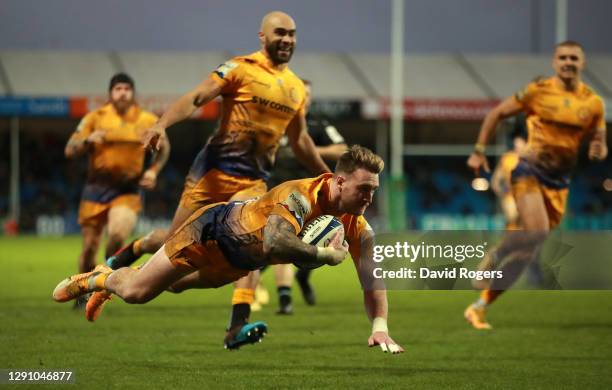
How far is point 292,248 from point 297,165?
24.6 feet

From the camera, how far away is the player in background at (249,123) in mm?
9609

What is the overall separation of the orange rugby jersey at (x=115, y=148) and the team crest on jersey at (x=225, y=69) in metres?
3.76

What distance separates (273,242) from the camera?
272 inches

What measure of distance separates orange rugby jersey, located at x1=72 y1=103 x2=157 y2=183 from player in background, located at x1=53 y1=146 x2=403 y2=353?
4.59 metres

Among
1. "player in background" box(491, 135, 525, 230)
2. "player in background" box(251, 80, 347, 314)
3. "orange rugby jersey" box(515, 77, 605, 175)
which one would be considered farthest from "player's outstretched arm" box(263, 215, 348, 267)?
"player in background" box(491, 135, 525, 230)

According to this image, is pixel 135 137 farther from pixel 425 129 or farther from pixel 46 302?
pixel 425 129

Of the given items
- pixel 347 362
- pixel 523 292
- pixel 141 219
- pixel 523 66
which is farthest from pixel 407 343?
pixel 523 66

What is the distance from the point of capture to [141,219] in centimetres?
3747

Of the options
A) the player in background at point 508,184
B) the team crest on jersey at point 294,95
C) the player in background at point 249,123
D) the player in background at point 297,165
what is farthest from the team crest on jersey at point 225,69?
the player in background at point 508,184

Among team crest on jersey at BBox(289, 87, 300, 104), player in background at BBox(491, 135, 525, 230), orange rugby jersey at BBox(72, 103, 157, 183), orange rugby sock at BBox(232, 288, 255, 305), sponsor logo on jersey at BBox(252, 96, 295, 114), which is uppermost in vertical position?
team crest on jersey at BBox(289, 87, 300, 104)

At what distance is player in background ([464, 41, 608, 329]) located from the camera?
1155 cm

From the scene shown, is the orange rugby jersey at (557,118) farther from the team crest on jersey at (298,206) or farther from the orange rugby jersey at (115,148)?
the team crest on jersey at (298,206)

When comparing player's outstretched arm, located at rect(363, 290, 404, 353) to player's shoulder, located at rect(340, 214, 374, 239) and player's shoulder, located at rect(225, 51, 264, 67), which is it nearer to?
player's shoulder, located at rect(340, 214, 374, 239)

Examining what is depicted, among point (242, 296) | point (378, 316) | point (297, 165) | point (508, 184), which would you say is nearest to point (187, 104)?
point (242, 296)
